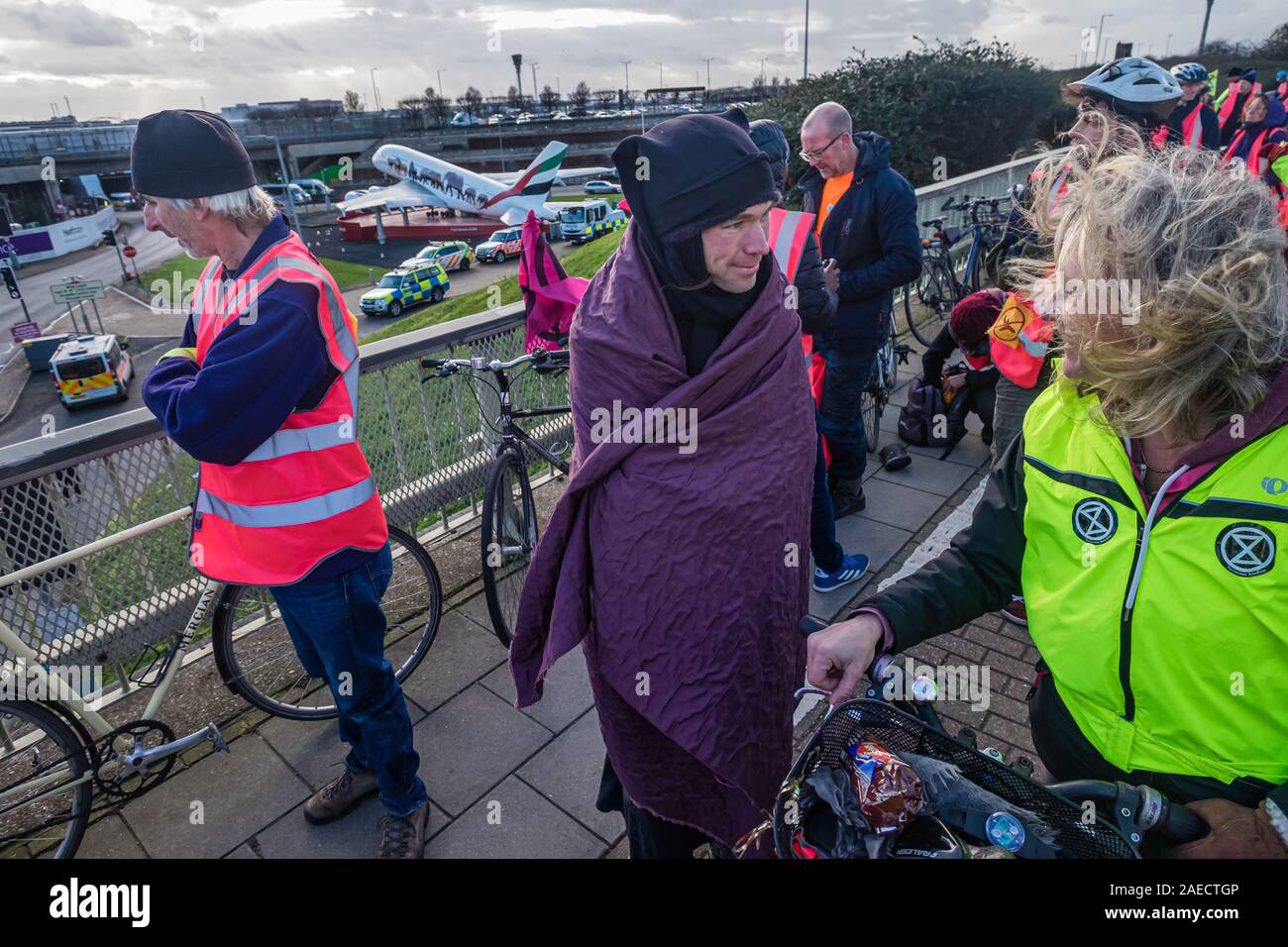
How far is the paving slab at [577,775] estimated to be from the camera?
2.70 m

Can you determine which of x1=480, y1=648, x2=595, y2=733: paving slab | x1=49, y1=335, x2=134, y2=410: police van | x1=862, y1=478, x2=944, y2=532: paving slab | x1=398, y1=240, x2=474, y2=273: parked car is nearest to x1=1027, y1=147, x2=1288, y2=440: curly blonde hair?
x1=480, y1=648, x2=595, y2=733: paving slab

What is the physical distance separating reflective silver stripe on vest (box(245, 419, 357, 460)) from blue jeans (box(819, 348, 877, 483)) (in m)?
2.93

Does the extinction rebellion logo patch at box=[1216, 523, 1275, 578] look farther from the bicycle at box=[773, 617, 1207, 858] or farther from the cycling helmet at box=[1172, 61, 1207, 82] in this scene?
the cycling helmet at box=[1172, 61, 1207, 82]

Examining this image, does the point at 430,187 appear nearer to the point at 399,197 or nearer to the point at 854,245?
the point at 399,197

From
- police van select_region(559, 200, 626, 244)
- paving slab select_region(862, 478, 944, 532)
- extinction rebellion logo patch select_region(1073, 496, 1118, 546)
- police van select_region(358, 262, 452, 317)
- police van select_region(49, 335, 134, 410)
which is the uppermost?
extinction rebellion logo patch select_region(1073, 496, 1118, 546)

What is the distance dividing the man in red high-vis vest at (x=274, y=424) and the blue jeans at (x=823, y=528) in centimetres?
208

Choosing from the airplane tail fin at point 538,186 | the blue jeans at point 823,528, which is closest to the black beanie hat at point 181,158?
the blue jeans at point 823,528

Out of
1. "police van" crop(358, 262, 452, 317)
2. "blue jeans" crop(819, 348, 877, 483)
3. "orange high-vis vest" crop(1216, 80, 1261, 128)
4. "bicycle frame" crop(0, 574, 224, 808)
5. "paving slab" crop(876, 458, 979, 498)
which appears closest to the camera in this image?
"bicycle frame" crop(0, 574, 224, 808)

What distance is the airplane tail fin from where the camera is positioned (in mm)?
36125

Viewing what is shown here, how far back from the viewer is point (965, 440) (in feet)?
18.7

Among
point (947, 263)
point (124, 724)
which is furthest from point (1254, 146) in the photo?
point (124, 724)

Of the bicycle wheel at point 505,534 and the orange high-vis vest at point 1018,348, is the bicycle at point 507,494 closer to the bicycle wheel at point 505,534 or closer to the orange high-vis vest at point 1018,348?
the bicycle wheel at point 505,534
